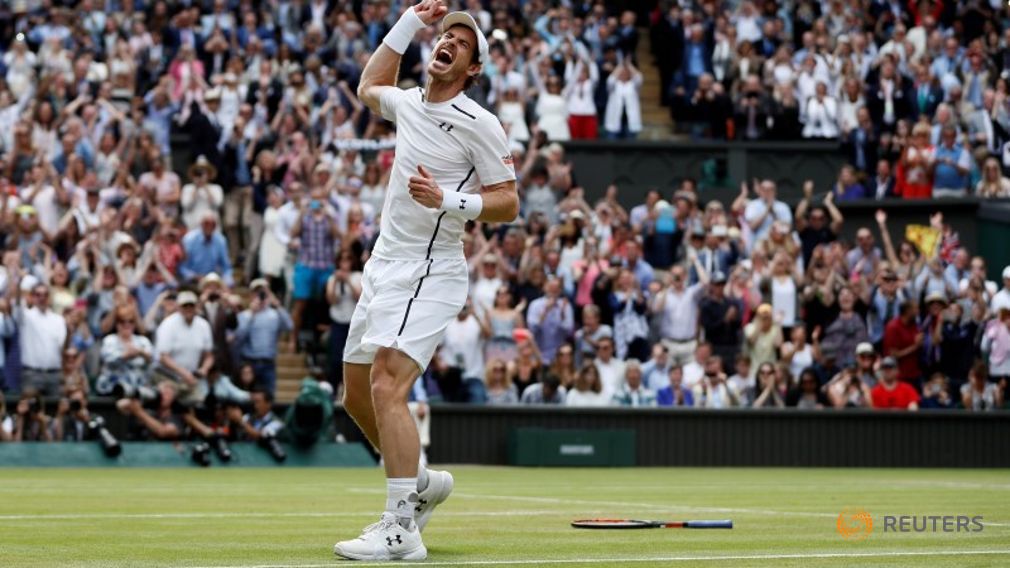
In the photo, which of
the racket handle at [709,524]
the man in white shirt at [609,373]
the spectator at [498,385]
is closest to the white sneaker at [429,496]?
the racket handle at [709,524]

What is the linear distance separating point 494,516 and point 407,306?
301cm

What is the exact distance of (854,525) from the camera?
34.9ft

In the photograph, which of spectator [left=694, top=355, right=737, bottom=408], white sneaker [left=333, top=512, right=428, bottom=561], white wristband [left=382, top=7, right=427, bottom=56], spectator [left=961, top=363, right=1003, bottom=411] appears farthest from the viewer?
spectator [left=961, top=363, right=1003, bottom=411]

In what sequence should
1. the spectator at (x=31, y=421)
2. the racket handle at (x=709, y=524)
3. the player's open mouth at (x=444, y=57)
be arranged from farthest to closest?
1. the spectator at (x=31, y=421)
2. the racket handle at (x=709, y=524)
3. the player's open mouth at (x=444, y=57)

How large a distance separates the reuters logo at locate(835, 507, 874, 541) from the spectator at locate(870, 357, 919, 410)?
12.0m

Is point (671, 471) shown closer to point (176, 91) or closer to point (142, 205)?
point (142, 205)

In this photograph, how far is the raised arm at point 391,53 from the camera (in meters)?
9.56

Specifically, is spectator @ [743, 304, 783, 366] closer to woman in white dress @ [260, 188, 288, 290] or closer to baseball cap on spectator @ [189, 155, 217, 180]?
woman in white dress @ [260, 188, 288, 290]

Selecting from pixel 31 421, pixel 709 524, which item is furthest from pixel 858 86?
pixel 709 524

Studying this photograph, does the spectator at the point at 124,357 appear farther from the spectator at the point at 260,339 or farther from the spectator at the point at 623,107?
the spectator at the point at 623,107

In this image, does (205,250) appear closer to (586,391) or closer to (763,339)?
(586,391)

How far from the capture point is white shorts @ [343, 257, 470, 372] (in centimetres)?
877

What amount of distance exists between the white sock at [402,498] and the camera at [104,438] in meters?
11.9

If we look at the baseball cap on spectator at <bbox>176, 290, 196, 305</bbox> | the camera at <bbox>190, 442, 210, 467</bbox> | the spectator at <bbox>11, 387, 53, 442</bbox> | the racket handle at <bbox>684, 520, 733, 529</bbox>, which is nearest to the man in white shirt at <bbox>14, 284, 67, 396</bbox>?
the spectator at <bbox>11, 387, 53, 442</bbox>
